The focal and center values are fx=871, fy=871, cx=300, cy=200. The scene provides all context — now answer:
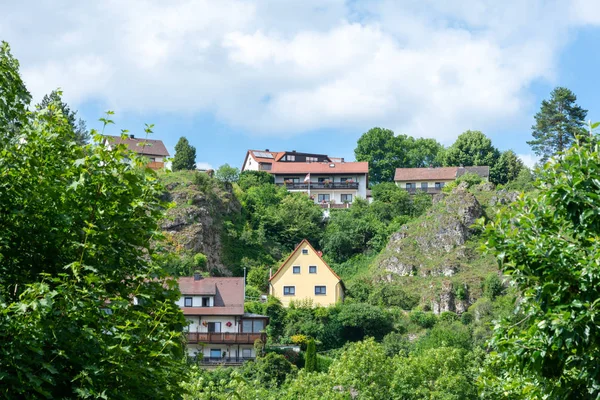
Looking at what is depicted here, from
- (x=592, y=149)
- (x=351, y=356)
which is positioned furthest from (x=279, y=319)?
(x=592, y=149)

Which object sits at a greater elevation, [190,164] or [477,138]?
[477,138]

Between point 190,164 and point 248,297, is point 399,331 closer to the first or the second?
point 248,297

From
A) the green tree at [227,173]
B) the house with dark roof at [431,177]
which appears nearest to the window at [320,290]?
the green tree at [227,173]

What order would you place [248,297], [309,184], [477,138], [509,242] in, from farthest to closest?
[477,138]
[309,184]
[248,297]
[509,242]

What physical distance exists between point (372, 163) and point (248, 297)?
54619 millimetres

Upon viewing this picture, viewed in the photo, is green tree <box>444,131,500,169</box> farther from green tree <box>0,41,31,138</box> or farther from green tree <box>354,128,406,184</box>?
green tree <box>0,41,31,138</box>

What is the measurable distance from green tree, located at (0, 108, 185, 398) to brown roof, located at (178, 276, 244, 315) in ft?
158

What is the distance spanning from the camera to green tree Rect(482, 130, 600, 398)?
36.6 feet

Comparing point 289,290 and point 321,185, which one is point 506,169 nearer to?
point 321,185

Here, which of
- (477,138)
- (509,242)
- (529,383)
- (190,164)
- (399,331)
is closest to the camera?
(509,242)

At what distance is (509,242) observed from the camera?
39.3 ft

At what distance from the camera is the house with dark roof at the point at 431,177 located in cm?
10419

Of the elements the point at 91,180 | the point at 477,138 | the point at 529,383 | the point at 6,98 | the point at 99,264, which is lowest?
the point at 529,383

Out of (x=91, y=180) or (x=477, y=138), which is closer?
(x=91, y=180)
